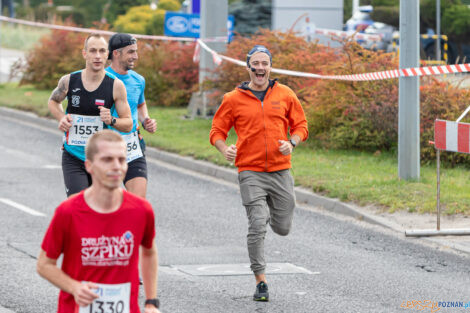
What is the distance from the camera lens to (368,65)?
16.0 metres

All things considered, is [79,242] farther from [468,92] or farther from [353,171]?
[468,92]

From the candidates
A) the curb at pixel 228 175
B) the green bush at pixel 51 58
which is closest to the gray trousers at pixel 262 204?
the curb at pixel 228 175

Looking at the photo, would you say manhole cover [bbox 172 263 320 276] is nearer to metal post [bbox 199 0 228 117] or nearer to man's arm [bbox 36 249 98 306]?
man's arm [bbox 36 249 98 306]

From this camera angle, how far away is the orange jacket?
7.96 meters

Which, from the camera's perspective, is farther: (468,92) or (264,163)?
(468,92)

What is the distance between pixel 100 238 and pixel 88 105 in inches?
137

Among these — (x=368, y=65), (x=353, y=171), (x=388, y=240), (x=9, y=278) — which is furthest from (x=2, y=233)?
(x=368, y=65)

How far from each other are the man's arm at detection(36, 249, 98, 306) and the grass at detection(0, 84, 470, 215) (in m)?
7.50

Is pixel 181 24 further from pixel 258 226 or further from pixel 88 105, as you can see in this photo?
pixel 258 226

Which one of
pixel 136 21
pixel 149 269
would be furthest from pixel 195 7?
pixel 136 21

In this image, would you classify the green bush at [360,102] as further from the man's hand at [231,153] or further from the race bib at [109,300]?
the race bib at [109,300]

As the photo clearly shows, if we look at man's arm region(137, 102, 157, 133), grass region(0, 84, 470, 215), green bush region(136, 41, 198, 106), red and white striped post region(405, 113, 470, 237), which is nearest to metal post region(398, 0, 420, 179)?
grass region(0, 84, 470, 215)

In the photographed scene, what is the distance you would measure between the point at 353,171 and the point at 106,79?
664 cm

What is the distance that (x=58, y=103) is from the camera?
8.15 meters
